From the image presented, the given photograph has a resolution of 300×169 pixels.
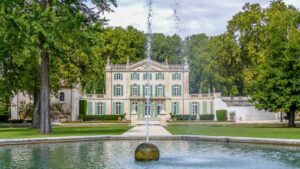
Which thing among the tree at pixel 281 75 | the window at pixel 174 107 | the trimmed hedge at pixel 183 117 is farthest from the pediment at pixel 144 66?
the tree at pixel 281 75

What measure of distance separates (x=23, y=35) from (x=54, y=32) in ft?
5.20

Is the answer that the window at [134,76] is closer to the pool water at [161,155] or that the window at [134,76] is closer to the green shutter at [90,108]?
the green shutter at [90,108]

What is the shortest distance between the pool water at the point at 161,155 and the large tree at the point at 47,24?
644cm

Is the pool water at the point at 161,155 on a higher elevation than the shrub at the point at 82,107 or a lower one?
lower

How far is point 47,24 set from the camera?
83.4 ft

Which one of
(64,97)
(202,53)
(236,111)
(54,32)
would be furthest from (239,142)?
(202,53)

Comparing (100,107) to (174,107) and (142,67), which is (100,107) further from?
(174,107)

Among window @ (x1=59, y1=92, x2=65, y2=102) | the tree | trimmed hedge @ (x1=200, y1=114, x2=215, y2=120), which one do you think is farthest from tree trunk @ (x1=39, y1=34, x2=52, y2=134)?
trimmed hedge @ (x1=200, y1=114, x2=215, y2=120)

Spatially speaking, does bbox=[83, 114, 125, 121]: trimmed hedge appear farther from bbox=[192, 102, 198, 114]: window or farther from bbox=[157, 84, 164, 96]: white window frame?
bbox=[192, 102, 198, 114]: window

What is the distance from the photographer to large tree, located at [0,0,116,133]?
2528 centimetres

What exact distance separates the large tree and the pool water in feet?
21.1

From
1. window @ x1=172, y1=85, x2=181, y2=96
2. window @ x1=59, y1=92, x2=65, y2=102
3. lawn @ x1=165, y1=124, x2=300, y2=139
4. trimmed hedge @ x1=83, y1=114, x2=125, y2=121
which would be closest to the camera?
lawn @ x1=165, y1=124, x2=300, y2=139

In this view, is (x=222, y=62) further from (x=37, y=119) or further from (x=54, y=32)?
(x=54, y=32)

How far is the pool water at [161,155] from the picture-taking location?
1467cm
